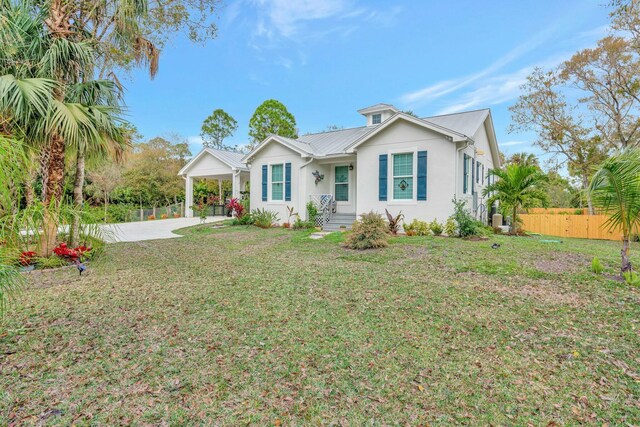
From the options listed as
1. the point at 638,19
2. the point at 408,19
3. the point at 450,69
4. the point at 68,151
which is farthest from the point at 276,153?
the point at 638,19

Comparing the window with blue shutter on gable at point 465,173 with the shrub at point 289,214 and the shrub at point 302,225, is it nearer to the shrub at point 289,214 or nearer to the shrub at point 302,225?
the shrub at point 302,225

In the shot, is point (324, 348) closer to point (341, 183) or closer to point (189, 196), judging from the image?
point (341, 183)

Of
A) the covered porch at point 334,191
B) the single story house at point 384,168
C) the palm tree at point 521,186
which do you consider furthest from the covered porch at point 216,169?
the palm tree at point 521,186

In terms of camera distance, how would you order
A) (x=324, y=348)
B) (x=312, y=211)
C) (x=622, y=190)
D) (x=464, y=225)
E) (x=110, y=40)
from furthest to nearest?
(x=312, y=211)
(x=464, y=225)
(x=110, y=40)
(x=622, y=190)
(x=324, y=348)

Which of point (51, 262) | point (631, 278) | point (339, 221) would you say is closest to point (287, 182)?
point (339, 221)

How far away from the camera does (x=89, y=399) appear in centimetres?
252

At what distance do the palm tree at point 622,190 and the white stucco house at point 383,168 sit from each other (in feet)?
16.8

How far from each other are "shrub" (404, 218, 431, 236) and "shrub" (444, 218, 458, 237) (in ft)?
1.96

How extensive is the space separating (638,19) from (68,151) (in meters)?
22.6

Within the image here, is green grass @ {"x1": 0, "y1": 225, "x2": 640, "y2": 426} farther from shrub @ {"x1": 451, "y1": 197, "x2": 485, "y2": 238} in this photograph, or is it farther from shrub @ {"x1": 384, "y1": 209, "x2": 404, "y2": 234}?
shrub @ {"x1": 384, "y1": 209, "x2": 404, "y2": 234}

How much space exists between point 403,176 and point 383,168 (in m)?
0.83

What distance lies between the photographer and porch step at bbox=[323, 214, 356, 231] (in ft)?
43.9

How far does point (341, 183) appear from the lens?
14.7m

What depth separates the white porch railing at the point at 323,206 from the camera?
13.8 m
